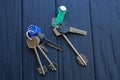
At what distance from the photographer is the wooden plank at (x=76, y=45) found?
1.03 m

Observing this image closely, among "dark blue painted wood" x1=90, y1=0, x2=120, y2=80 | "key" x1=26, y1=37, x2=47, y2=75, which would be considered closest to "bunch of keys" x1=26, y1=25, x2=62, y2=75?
"key" x1=26, y1=37, x2=47, y2=75

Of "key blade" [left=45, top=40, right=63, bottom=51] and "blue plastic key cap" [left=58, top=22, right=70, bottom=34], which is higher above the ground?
"blue plastic key cap" [left=58, top=22, right=70, bottom=34]

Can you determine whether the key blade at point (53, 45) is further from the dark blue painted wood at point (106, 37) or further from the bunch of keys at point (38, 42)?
the dark blue painted wood at point (106, 37)

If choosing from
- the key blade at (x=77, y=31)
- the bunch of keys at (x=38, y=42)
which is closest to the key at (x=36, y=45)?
the bunch of keys at (x=38, y=42)

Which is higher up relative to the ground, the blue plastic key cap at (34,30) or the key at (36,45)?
the blue plastic key cap at (34,30)

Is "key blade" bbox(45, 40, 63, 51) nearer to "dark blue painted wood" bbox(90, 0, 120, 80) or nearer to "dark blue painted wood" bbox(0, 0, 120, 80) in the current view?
"dark blue painted wood" bbox(0, 0, 120, 80)

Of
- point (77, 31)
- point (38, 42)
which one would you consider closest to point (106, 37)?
point (77, 31)

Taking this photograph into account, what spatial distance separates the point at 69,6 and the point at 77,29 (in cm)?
9

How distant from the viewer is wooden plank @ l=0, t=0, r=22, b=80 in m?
1.03

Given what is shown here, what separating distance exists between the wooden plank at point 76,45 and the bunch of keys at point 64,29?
0.01 metres

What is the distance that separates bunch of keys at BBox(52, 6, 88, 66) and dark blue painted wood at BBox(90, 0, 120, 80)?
0.05m

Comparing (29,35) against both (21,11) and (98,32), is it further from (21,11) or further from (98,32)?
(98,32)

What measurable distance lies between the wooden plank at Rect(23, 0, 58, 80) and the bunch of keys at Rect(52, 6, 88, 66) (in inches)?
1.0

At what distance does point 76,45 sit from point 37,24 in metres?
0.16
